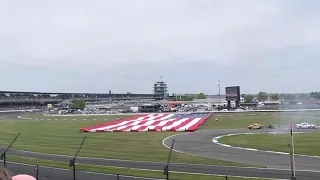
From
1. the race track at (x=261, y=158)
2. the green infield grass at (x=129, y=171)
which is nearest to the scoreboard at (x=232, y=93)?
the race track at (x=261, y=158)

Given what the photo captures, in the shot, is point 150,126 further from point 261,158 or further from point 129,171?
point 129,171

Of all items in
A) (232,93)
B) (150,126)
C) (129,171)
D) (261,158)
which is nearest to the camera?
(129,171)

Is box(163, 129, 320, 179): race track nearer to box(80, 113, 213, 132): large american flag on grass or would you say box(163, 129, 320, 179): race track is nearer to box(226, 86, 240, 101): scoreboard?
box(80, 113, 213, 132): large american flag on grass

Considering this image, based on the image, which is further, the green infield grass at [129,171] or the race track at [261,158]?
the race track at [261,158]

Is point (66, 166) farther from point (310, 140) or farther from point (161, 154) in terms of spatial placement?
point (310, 140)

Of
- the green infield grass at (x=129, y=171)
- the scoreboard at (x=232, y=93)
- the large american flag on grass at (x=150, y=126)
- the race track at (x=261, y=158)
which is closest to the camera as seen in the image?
the green infield grass at (x=129, y=171)

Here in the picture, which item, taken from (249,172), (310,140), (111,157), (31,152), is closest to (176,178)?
(249,172)

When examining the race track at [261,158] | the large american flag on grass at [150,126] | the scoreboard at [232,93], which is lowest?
the large american flag on grass at [150,126]

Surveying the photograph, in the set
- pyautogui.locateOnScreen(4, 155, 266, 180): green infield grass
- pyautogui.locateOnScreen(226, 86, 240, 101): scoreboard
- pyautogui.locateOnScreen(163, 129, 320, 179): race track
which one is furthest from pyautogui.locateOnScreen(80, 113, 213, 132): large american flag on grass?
pyautogui.locateOnScreen(226, 86, 240, 101): scoreboard

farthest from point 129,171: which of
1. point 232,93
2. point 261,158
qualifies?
point 232,93

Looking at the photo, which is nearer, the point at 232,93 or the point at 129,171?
the point at 129,171

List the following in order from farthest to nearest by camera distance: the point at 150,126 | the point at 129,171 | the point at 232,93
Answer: the point at 232,93
the point at 150,126
the point at 129,171

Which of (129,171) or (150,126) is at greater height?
(129,171)

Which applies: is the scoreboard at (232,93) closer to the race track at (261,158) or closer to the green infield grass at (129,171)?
the race track at (261,158)
